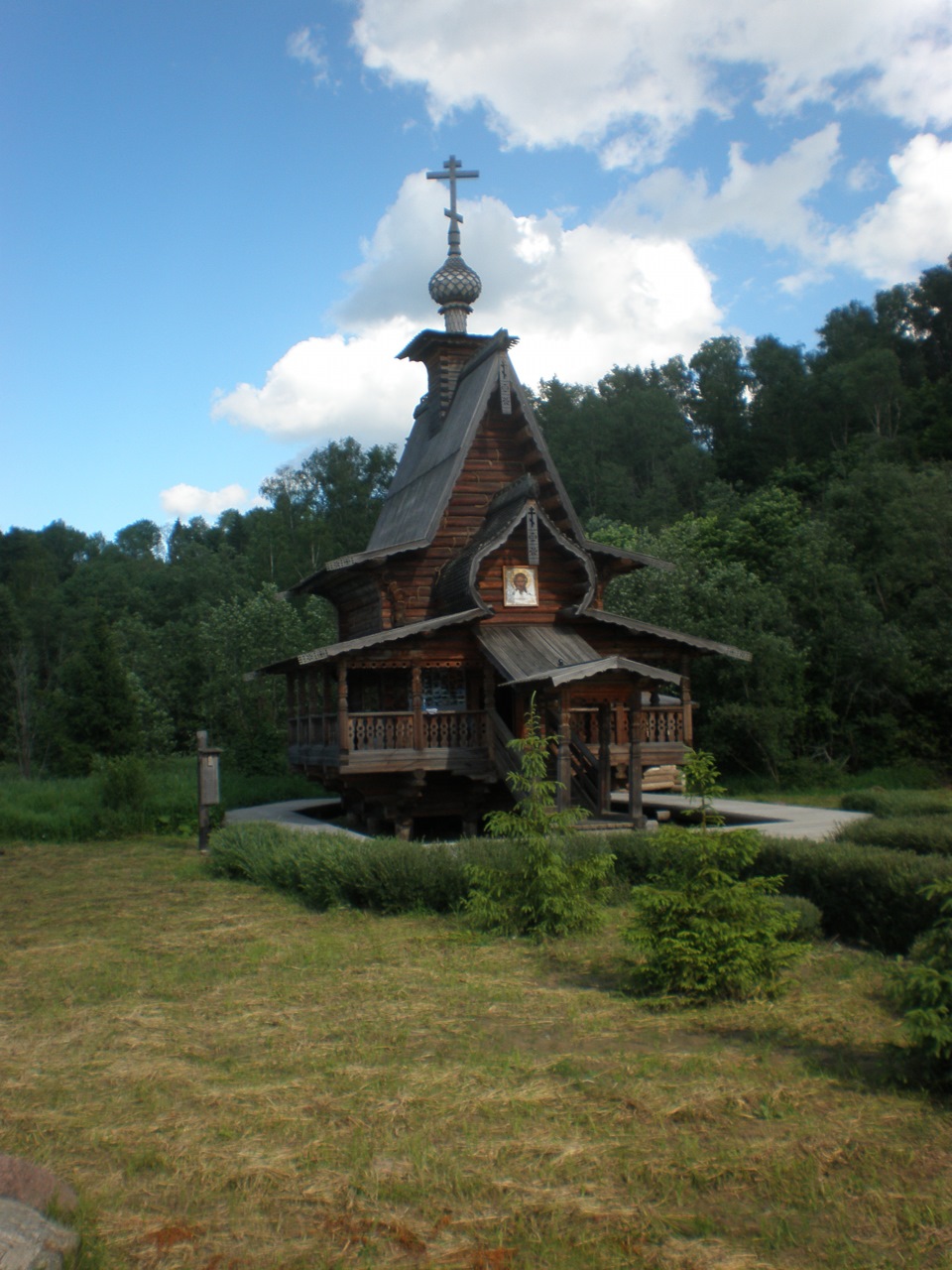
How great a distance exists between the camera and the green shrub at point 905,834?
10.4 metres

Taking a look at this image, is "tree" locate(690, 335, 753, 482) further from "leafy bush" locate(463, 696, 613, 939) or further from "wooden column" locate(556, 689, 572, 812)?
"leafy bush" locate(463, 696, 613, 939)

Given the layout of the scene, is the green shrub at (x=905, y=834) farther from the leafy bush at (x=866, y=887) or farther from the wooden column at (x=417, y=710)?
the wooden column at (x=417, y=710)

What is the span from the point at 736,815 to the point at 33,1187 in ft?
49.2

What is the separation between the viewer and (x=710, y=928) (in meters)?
7.12

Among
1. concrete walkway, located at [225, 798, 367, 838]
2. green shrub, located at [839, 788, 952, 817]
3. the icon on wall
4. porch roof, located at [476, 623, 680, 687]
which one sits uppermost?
the icon on wall

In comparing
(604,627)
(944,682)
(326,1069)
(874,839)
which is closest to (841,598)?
(944,682)

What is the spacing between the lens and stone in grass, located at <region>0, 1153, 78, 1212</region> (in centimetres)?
407

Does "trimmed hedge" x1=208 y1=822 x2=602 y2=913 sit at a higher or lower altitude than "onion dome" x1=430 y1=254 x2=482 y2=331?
lower

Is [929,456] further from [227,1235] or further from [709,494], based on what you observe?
[227,1235]

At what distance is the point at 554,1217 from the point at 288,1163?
1202mm

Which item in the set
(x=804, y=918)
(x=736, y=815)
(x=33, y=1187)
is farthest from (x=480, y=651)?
(x=33, y=1187)

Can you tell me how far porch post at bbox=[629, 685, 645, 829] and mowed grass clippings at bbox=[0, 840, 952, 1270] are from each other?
7.03 meters

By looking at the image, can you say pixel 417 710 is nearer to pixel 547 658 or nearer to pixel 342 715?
pixel 342 715

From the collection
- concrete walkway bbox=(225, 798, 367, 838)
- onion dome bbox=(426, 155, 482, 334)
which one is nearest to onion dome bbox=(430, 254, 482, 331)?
onion dome bbox=(426, 155, 482, 334)
